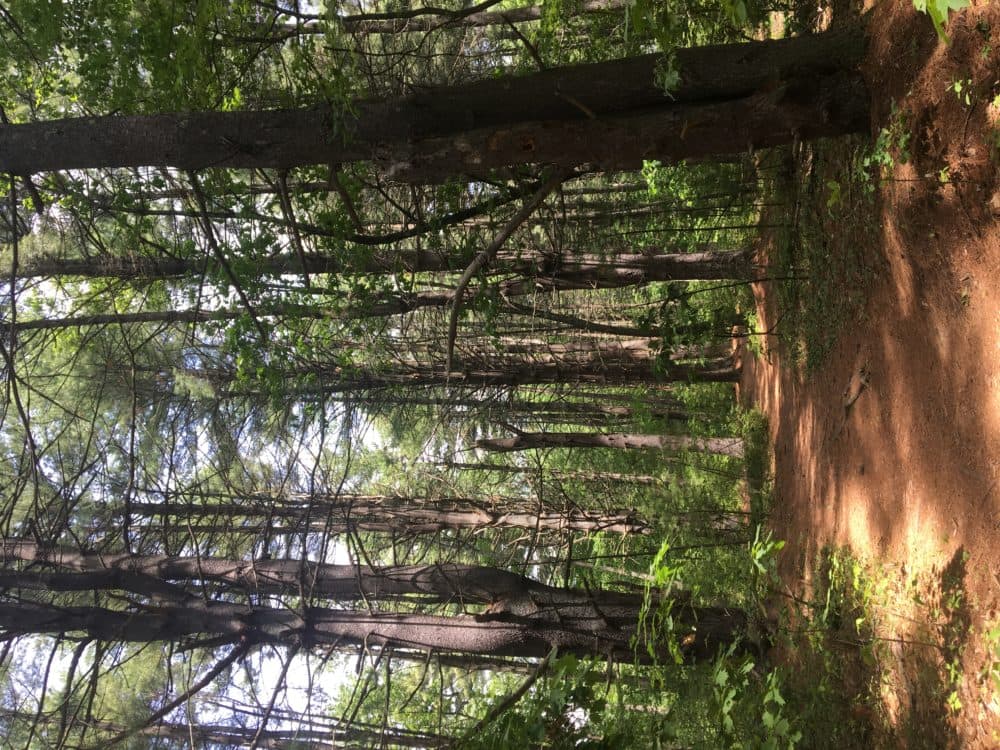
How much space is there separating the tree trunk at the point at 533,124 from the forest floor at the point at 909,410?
494mm

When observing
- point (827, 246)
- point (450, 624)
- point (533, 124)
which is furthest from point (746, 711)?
point (533, 124)

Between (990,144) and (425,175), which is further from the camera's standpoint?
(425,175)

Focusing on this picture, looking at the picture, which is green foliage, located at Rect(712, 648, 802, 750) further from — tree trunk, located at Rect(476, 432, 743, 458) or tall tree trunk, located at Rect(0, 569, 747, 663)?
tree trunk, located at Rect(476, 432, 743, 458)

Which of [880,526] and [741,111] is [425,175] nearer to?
[741,111]

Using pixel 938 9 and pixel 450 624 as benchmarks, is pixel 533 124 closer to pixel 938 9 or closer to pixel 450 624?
pixel 938 9

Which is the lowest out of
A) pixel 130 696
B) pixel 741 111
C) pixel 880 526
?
pixel 130 696

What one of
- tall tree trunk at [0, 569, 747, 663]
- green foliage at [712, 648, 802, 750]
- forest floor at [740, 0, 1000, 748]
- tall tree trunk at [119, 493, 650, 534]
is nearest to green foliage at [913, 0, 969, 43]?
forest floor at [740, 0, 1000, 748]

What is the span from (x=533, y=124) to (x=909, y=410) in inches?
117

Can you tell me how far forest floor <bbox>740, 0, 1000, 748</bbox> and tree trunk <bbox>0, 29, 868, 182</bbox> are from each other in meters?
0.49

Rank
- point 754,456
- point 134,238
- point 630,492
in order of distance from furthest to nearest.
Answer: point 630,492
point 754,456
point 134,238

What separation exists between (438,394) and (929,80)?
8942 millimetres

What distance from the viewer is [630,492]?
14.8 m

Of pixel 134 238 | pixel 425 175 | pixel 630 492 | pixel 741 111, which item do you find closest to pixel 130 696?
pixel 134 238

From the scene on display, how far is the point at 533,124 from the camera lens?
4.51 metres
